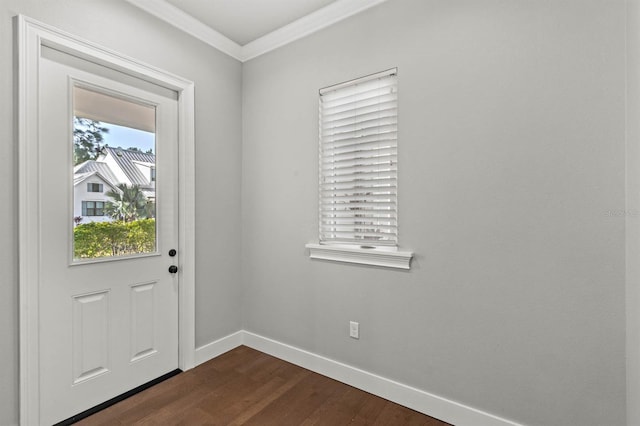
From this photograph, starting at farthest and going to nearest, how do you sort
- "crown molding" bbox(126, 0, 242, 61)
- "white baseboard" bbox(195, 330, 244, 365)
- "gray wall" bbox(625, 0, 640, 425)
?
"white baseboard" bbox(195, 330, 244, 365), "crown molding" bbox(126, 0, 242, 61), "gray wall" bbox(625, 0, 640, 425)

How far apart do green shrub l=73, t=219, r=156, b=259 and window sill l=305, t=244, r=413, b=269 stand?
1170 mm

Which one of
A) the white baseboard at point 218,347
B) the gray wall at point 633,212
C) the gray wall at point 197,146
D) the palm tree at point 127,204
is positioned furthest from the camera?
the white baseboard at point 218,347

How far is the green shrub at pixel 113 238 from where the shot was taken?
1.87 m

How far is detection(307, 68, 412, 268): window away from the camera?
202cm

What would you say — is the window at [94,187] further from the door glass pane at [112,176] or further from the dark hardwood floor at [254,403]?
the dark hardwood floor at [254,403]

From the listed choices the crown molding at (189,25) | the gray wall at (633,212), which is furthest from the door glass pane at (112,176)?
the gray wall at (633,212)

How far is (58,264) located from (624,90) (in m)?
3.01

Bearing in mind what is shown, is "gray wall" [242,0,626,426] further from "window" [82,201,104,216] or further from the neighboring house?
"window" [82,201,104,216]

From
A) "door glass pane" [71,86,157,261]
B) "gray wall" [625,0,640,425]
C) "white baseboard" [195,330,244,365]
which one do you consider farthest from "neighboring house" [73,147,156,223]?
"gray wall" [625,0,640,425]

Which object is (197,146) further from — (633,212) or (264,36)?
(633,212)

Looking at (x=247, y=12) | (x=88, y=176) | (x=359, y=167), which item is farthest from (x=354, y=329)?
(x=247, y=12)

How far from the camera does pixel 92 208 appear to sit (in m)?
1.92

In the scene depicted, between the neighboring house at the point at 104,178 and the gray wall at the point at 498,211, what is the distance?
123 centimetres

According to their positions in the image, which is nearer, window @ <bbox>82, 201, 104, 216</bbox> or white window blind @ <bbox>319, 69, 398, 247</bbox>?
window @ <bbox>82, 201, 104, 216</bbox>
